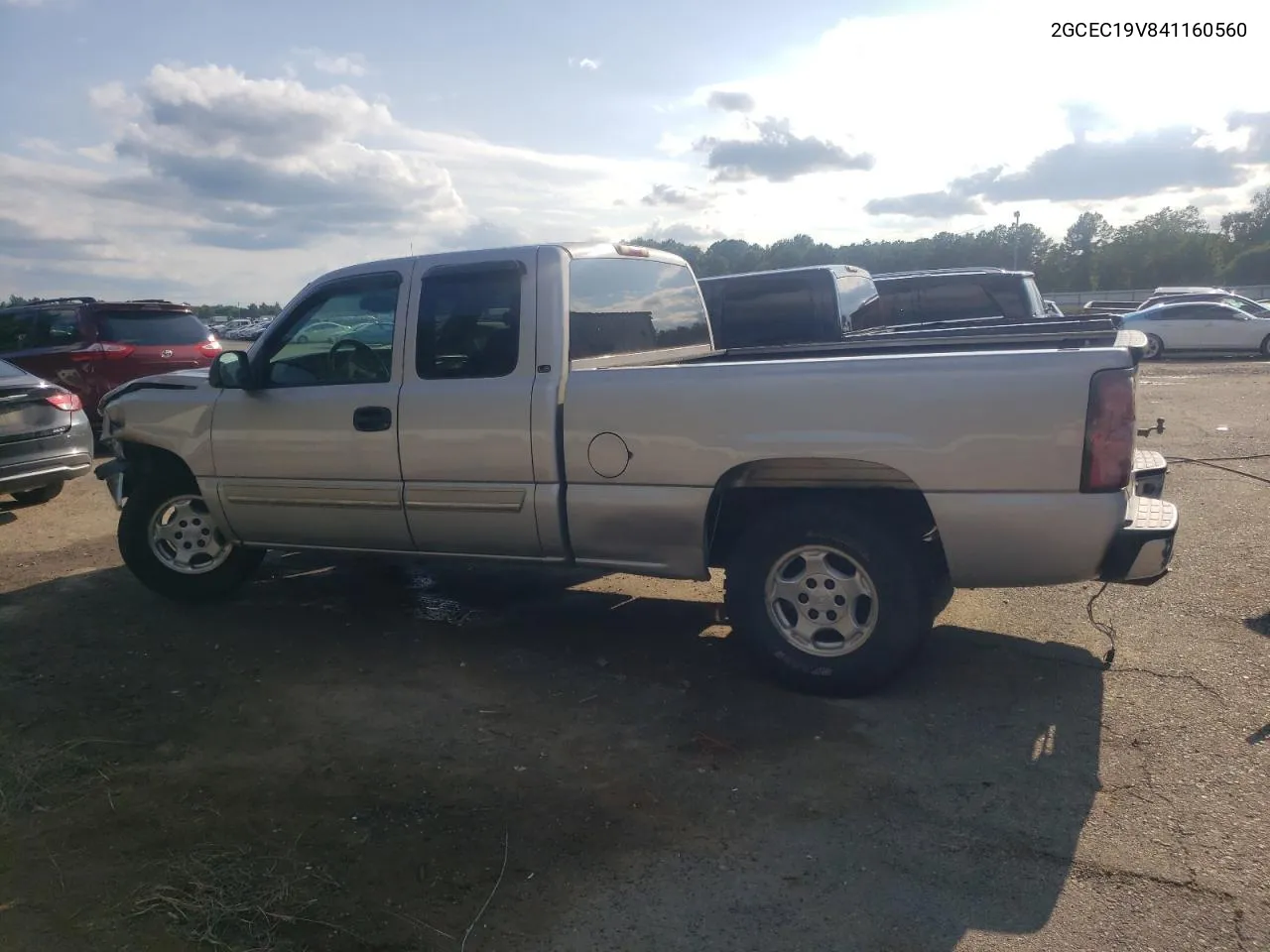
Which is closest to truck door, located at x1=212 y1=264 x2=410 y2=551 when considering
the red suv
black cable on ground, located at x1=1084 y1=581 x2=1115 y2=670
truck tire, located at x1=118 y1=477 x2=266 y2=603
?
truck tire, located at x1=118 y1=477 x2=266 y2=603

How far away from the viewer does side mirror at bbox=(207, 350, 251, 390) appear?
18.3 feet

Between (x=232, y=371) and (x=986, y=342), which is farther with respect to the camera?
(x=232, y=371)

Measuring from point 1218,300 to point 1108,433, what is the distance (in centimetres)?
2586

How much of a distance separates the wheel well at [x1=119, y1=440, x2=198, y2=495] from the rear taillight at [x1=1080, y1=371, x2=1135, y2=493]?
4.94m

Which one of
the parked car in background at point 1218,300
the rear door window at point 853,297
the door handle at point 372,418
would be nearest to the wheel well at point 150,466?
the door handle at point 372,418

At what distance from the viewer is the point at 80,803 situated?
12.3ft

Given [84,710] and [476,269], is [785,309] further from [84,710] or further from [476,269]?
[84,710]

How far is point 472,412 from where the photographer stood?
16.3 feet

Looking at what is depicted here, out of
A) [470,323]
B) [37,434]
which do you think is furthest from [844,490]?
[37,434]

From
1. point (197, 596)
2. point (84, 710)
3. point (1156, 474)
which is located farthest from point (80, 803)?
point (1156, 474)

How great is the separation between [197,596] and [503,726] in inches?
110

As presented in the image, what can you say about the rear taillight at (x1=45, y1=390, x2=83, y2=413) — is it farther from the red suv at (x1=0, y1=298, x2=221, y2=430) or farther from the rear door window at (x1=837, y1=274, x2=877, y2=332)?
the rear door window at (x1=837, y1=274, x2=877, y2=332)

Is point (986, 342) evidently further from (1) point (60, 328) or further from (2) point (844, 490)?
(1) point (60, 328)

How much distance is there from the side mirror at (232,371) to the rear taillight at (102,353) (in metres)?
7.70
